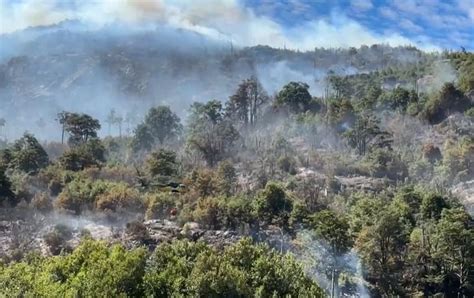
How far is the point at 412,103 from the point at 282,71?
81.0 meters

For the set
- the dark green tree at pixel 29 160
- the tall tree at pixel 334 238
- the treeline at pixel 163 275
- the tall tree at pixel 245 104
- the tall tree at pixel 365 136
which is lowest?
the tall tree at pixel 334 238

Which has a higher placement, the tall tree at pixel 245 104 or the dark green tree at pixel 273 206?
the tall tree at pixel 245 104

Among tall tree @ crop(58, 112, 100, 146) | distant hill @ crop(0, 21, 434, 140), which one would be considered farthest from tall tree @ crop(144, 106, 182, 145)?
distant hill @ crop(0, 21, 434, 140)

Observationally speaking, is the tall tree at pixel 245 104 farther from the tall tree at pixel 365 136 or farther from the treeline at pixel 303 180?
the tall tree at pixel 365 136

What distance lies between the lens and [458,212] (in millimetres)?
35531

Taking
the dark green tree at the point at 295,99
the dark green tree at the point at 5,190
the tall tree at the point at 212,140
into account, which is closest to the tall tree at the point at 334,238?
the tall tree at the point at 212,140

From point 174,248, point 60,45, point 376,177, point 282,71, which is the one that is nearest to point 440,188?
point 376,177

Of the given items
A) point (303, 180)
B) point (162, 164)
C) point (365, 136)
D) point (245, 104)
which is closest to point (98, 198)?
point (162, 164)

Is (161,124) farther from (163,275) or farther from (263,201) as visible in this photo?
(163,275)

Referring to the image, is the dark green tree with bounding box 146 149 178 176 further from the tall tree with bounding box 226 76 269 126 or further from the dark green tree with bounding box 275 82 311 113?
the dark green tree with bounding box 275 82 311 113

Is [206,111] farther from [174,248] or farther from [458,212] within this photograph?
[174,248]

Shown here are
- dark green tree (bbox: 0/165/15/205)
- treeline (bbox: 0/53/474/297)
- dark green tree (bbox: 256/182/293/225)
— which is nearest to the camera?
treeline (bbox: 0/53/474/297)

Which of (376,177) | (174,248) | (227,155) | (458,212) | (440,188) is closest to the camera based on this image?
(174,248)

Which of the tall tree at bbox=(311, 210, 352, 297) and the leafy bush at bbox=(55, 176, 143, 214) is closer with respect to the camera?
the tall tree at bbox=(311, 210, 352, 297)
